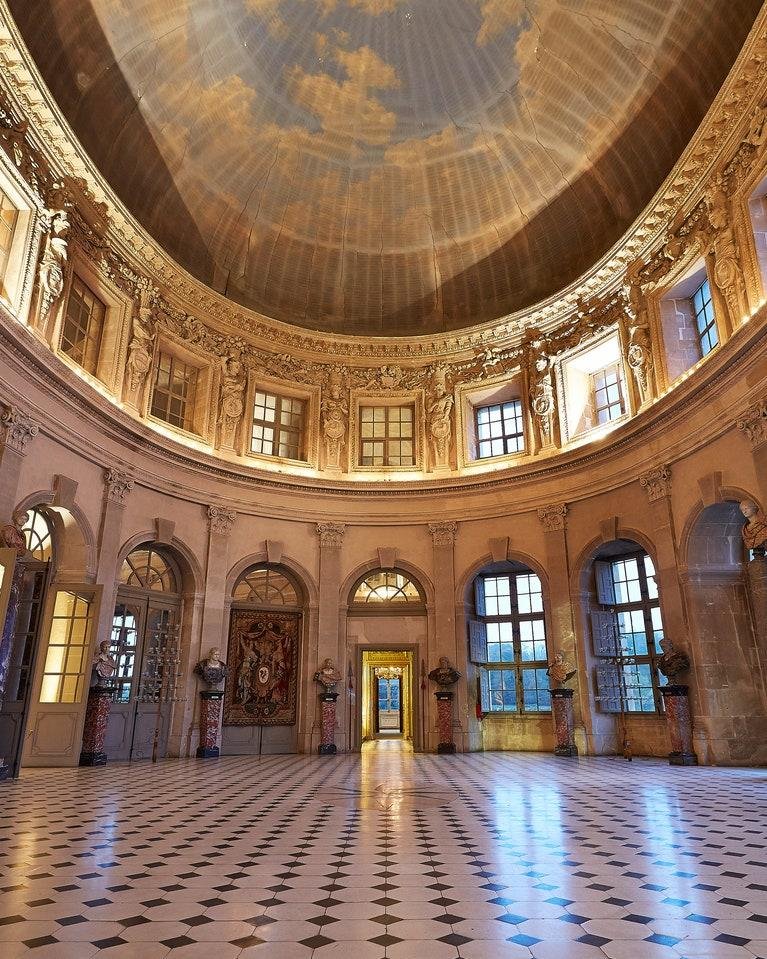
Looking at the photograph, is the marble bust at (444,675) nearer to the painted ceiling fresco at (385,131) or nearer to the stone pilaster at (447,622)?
the stone pilaster at (447,622)

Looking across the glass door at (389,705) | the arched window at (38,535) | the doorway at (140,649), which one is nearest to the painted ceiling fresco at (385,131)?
the arched window at (38,535)

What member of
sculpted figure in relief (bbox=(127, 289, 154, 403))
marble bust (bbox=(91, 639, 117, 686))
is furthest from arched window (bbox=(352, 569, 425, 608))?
sculpted figure in relief (bbox=(127, 289, 154, 403))

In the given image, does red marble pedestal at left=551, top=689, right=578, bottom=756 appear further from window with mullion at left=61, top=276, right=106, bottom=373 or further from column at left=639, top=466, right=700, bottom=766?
window with mullion at left=61, top=276, right=106, bottom=373

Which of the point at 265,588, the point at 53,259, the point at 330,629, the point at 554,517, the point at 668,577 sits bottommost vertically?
the point at 330,629

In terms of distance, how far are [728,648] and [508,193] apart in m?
12.6

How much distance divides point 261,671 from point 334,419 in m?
6.87

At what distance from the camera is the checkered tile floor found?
3.60m

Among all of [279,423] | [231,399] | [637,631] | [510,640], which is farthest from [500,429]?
[231,399]

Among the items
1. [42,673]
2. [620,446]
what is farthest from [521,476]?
[42,673]

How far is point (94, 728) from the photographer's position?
493 inches

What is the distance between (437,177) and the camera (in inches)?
734

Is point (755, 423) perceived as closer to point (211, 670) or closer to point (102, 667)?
point (211, 670)

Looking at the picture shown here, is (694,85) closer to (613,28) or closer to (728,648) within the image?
(613,28)

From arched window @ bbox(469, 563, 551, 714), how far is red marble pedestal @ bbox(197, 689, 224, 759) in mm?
6307
